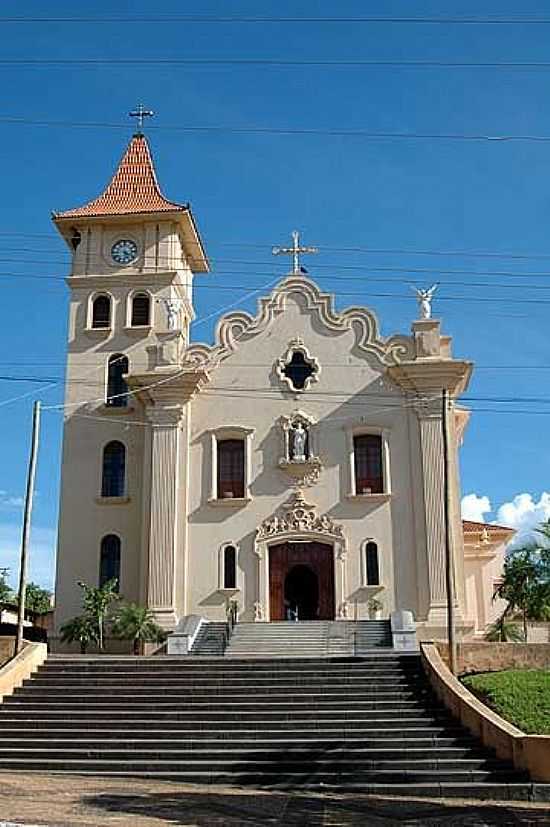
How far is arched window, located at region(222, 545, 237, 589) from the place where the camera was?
3228 cm

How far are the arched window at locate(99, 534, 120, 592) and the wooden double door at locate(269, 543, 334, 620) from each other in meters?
5.56

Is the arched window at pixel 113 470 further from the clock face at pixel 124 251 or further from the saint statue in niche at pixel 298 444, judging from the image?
the clock face at pixel 124 251

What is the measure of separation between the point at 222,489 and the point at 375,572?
5888 mm

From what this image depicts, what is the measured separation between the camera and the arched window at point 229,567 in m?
32.3

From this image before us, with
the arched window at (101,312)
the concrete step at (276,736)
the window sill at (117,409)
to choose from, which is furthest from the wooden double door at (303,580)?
the concrete step at (276,736)

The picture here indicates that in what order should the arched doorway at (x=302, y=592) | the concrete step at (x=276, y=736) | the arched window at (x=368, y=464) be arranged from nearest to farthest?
the concrete step at (x=276, y=736), the arched doorway at (x=302, y=592), the arched window at (x=368, y=464)

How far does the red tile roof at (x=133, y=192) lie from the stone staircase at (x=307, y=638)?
1709 cm

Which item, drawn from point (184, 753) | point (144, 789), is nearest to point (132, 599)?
point (184, 753)

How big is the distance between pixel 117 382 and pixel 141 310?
3024mm

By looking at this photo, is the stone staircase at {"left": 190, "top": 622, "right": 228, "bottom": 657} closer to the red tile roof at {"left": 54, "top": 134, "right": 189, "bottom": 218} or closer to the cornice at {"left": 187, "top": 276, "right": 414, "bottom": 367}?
the cornice at {"left": 187, "top": 276, "right": 414, "bottom": 367}

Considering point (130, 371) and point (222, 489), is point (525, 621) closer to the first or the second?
point (222, 489)

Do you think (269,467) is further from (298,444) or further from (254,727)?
(254,727)

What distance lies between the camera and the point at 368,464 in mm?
32969

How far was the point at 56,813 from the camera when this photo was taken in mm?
13008
